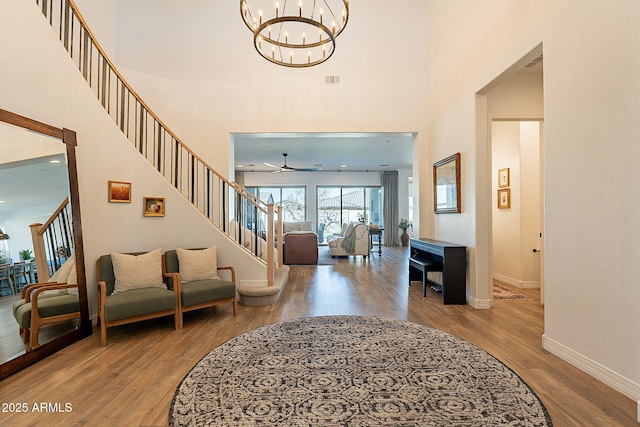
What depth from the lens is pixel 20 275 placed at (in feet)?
8.22

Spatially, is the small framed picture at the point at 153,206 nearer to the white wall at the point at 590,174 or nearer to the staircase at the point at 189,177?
the staircase at the point at 189,177

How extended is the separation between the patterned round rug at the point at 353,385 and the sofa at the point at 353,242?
17.0 feet

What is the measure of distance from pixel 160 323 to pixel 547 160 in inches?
170

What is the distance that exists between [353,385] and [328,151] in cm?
753

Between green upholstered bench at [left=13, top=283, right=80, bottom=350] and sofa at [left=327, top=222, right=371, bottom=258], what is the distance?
605 centimetres

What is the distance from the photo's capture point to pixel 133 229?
12.0 feet

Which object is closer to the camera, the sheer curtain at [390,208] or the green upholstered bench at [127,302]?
the green upholstered bench at [127,302]

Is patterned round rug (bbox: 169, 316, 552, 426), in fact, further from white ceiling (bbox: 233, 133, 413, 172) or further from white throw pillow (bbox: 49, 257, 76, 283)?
white ceiling (bbox: 233, 133, 413, 172)

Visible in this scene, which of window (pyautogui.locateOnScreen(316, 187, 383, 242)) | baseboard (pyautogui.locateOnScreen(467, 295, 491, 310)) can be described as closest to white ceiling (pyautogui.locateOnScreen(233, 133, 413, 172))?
window (pyautogui.locateOnScreen(316, 187, 383, 242))

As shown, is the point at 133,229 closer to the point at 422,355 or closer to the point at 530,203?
the point at 422,355

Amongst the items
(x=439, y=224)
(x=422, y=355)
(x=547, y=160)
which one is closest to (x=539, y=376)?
(x=422, y=355)

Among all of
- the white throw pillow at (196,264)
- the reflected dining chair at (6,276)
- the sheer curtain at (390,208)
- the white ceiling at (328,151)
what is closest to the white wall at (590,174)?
the white ceiling at (328,151)

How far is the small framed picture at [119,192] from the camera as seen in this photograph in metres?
3.44

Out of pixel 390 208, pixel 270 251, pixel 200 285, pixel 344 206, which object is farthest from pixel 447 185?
pixel 344 206
